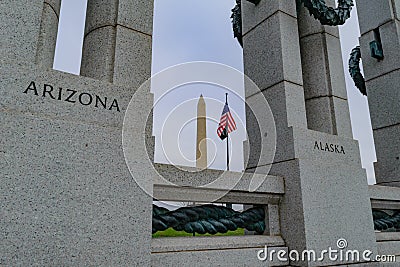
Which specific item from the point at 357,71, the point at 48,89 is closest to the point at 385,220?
the point at 357,71

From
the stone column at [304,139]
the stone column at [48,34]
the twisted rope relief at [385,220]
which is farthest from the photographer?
the twisted rope relief at [385,220]

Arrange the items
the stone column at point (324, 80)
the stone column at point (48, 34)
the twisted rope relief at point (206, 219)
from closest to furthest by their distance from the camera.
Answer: the stone column at point (48, 34)
the twisted rope relief at point (206, 219)
the stone column at point (324, 80)

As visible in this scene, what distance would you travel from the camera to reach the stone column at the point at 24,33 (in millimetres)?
3160

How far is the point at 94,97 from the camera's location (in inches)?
131

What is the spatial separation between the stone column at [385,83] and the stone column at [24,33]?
6.68m

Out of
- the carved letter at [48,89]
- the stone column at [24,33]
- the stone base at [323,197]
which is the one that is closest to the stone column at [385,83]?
the stone base at [323,197]

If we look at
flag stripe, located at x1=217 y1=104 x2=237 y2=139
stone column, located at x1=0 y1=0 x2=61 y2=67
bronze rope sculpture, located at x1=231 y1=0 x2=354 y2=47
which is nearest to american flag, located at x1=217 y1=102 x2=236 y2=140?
flag stripe, located at x1=217 y1=104 x2=237 y2=139

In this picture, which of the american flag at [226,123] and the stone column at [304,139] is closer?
the stone column at [304,139]

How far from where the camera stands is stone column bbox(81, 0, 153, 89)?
153 inches

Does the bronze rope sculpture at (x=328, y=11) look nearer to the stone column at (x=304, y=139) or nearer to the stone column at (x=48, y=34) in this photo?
the stone column at (x=304, y=139)

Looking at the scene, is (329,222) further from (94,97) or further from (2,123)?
(2,123)

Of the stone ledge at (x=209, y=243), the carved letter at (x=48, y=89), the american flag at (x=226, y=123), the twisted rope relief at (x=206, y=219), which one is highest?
the american flag at (x=226, y=123)

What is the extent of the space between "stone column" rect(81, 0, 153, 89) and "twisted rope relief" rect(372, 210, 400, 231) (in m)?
4.60

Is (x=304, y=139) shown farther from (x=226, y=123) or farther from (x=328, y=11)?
(x=226, y=123)
